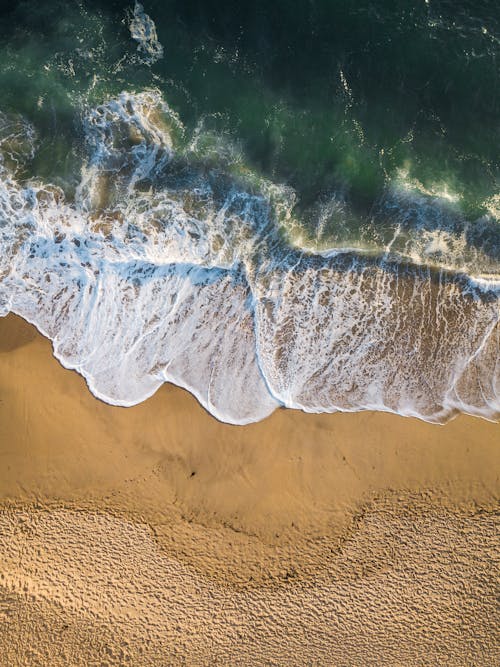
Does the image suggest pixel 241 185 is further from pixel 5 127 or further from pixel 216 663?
pixel 216 663

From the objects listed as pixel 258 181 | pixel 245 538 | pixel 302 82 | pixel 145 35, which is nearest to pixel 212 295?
pixel 258 181

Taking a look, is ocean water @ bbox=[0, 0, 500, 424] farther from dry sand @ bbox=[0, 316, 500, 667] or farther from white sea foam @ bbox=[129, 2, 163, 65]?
dry sand @ bbox=[0, 316, 500, 667]

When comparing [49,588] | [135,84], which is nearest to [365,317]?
[135,84]

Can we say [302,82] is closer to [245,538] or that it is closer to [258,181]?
[258,181]

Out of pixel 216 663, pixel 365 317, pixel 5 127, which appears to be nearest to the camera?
pixel 216 663

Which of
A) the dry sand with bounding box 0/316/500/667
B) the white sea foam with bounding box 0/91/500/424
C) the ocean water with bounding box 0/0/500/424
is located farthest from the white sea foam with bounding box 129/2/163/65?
the dry sand with bounding box 0/316/500/667
